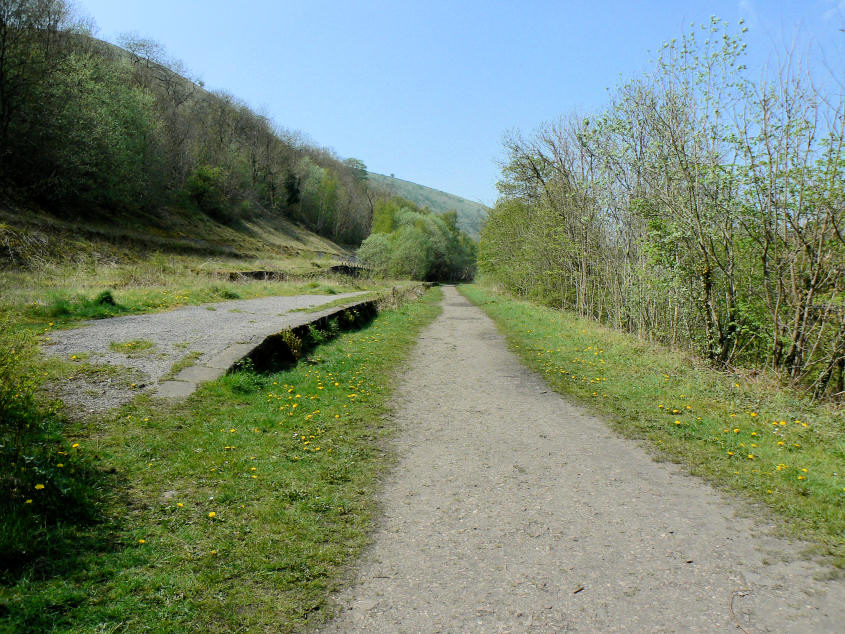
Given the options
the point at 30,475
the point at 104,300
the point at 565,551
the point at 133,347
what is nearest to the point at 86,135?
the point at 104,300

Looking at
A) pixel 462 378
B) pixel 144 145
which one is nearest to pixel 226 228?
pixel 144 145

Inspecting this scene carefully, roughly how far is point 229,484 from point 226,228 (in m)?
51.0

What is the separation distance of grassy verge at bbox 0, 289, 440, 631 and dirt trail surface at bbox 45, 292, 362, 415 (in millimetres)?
552

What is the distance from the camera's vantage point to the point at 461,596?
287 cm

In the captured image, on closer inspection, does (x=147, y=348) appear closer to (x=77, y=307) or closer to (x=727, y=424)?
(x=77, y=307)

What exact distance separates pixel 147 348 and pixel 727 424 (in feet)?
28.2

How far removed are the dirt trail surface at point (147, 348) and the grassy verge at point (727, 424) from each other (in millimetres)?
6044

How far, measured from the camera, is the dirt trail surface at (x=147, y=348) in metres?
5.68

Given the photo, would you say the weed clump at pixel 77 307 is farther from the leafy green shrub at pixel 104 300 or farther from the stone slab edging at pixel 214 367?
the stone slab edging at pixel 214 367

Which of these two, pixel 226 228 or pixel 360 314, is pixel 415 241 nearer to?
pixel 226 228

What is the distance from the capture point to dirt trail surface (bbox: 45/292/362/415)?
18.6 ft

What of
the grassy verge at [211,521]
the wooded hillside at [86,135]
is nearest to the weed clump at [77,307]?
the grassy verge at [211,521]

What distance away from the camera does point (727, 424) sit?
5969 millimetres

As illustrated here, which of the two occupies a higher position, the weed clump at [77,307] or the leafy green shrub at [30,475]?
the leafy green shrub at [30,475]
